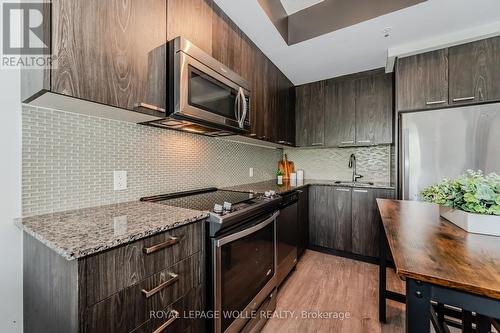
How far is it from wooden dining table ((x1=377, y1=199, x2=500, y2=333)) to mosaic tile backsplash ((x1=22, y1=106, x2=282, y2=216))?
1468 millimetres

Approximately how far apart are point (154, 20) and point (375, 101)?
8.75 feet

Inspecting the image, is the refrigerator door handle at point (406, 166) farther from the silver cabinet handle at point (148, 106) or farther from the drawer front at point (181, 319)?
the silver cabinet handle at point (148, 106)

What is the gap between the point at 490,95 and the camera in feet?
6.23

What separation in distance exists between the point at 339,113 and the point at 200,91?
2280 millimetres

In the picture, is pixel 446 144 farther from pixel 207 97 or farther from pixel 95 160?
pixel 95 160

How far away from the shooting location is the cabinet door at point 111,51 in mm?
830

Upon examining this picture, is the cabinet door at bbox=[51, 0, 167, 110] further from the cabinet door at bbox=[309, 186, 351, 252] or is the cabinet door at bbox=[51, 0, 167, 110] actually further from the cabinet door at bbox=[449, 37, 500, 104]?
the cabinet door at bbox=[449, 37, 500, 104]

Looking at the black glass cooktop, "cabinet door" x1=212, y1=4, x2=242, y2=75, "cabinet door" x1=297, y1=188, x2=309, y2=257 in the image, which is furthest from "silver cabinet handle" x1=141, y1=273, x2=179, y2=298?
"cabinet door" x1=297, y1=188, x2=309, y2=257

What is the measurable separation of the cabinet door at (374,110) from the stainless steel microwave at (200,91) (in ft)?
6.24

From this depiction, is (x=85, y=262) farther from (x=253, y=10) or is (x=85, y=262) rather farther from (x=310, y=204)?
(x=310, y=204)

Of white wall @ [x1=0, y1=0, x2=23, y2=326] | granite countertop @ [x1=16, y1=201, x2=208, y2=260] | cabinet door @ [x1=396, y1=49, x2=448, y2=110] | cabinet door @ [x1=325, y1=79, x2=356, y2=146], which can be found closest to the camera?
granite countertop @ [x1=16, y1=201, x2=208, y2=260]

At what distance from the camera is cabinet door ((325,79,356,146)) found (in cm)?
287

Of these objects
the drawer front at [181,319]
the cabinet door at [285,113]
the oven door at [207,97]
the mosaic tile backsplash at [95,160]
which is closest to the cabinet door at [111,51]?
the oven door at [207,97]

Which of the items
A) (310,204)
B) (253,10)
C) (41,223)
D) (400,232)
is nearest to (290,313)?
(400,232)
